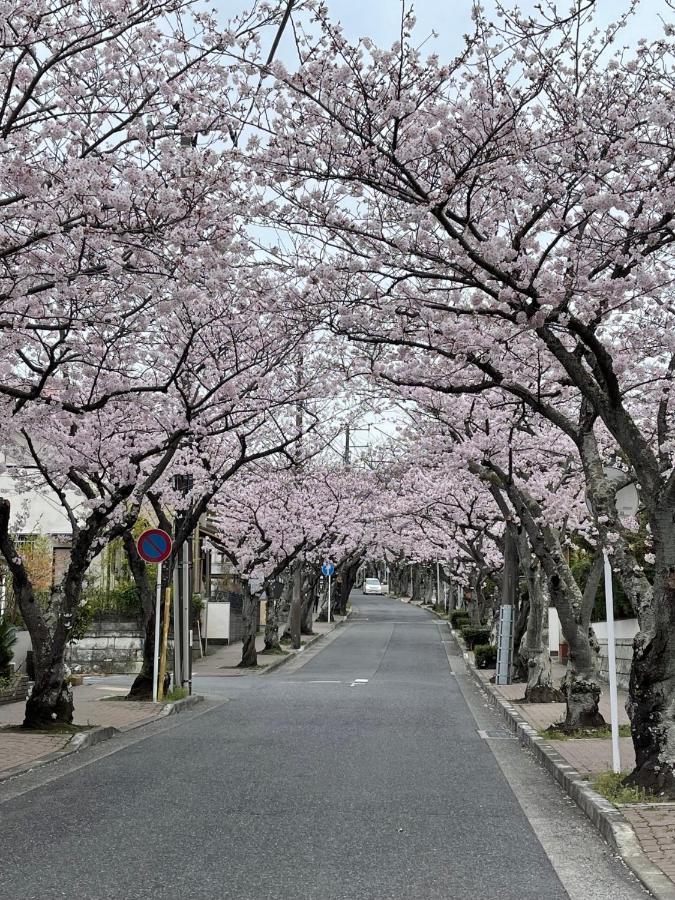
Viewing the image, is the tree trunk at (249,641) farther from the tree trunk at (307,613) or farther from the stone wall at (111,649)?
the tree trunk at (307,613)

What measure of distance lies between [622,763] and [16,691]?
1157 cm

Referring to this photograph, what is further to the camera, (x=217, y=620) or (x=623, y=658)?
(x=217, y=620)

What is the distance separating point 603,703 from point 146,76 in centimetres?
1309

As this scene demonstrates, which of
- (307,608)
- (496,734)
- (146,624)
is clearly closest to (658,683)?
(496,734)

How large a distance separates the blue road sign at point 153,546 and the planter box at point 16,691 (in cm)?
367

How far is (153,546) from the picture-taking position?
16.0 meters

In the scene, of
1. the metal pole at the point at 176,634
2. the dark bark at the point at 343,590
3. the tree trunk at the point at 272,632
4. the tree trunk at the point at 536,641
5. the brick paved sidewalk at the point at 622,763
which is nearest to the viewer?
the brick paved sidewalk at the point at 622,763

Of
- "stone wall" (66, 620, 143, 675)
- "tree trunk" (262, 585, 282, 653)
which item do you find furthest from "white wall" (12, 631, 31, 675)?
"tree trunk" (262, 585, 282, 653)

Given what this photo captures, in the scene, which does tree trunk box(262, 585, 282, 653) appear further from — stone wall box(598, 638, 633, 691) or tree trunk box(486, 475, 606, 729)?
tree trunk box(486, 475, 606, 729)

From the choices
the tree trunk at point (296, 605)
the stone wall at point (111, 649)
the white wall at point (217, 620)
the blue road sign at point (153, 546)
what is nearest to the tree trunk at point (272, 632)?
the tree trunk at point (296, 605)

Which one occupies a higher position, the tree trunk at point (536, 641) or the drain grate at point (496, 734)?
the tree trunk at point (536, 641)

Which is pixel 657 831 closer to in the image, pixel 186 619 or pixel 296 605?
pixel 186 619

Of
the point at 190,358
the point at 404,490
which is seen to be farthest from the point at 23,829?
the point at 404,490

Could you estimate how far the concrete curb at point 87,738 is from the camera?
9750mm
